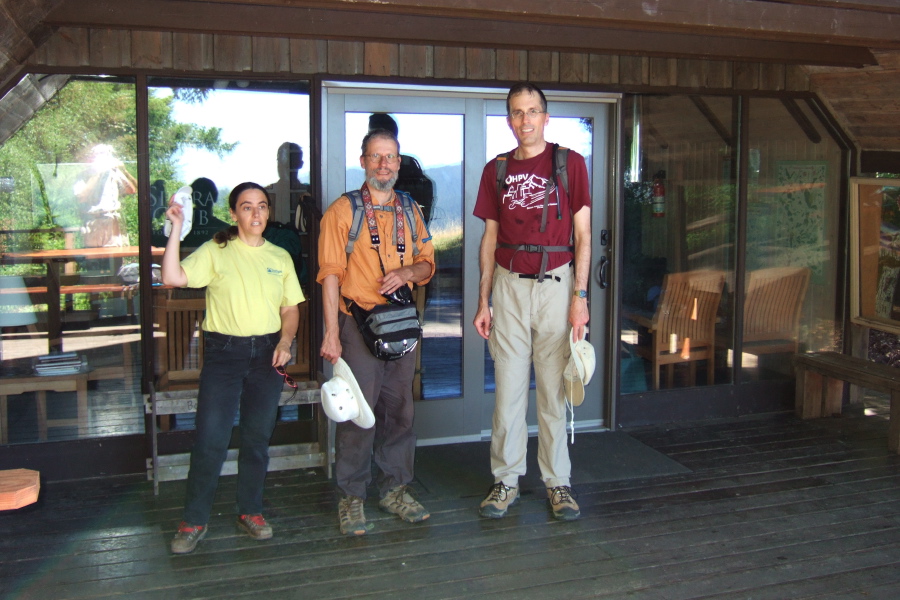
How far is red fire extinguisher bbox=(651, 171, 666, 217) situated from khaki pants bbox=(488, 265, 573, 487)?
6.01 feet

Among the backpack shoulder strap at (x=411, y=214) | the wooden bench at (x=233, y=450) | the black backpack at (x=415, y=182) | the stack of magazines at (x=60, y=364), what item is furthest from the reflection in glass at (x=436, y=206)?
the stack of magazines at (x=60, y=364)

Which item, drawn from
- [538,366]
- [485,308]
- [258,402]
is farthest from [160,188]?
[538,366]

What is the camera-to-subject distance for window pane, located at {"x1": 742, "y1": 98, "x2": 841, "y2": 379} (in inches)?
232

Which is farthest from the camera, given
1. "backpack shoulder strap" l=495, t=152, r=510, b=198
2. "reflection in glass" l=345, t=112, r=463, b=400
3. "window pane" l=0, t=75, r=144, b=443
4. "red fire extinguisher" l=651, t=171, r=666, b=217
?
"red fire extinguisher" l=651, t=171, r=666, b=217

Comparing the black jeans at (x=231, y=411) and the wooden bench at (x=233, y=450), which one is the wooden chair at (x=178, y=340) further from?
the black jeans at (x=231, y=411)

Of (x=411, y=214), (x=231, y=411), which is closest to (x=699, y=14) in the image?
(x=411, y=214)

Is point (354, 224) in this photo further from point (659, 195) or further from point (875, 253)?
point (875, 253)

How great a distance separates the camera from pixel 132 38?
4.50 m

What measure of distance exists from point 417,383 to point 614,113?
216 cm

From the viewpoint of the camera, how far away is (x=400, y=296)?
12.4 ft

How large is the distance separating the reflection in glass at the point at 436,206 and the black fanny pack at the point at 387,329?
1.40m

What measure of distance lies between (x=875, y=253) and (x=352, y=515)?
413cm

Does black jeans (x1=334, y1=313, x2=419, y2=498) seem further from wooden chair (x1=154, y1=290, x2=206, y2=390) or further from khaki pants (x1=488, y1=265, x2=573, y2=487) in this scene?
wooden chair (x1=154, y1=290, x2=206, y2=390)

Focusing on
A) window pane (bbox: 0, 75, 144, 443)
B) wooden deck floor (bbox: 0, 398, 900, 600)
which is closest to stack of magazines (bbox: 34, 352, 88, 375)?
window pane (bbox: 0, 75, 144, 443)
